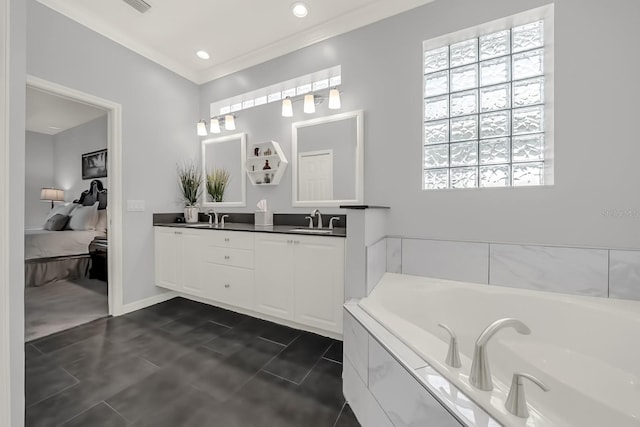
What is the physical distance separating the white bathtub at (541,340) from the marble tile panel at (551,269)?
85mm

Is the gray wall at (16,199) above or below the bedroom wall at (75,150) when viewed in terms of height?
below

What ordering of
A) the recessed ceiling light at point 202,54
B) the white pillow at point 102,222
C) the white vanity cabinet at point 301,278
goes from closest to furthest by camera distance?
the white vanity cabinet at point 301,278
the recessed ceiling light at point 202,54
the white pillow at point 102,222

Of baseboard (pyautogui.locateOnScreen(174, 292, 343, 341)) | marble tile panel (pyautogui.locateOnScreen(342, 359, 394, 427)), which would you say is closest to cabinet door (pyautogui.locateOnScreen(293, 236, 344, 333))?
baseboard (pyautogui.locateOnScreen(174, 292, 343, 341))

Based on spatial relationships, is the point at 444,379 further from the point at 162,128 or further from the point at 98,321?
the point at 162,128

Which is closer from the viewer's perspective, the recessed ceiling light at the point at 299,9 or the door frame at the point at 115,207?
the recessed ceiling light at the point at 299,9

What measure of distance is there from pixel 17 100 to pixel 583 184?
299cm

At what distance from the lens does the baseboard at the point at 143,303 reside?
2.46 meters

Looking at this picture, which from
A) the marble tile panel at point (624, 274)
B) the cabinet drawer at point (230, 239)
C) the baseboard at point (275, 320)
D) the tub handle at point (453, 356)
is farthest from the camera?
the cabinet drawer at point (230, 239)

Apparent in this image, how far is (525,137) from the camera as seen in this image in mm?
1757

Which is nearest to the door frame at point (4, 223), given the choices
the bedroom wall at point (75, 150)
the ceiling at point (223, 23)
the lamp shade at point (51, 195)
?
the ceiling at point (223, 23)

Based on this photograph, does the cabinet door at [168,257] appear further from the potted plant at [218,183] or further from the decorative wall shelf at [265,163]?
the decorative wall shelf at [265,163]

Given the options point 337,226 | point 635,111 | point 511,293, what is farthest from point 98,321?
point 635,111

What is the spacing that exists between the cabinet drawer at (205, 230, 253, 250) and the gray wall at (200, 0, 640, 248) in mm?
1161

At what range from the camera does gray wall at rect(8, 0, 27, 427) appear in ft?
3.32
